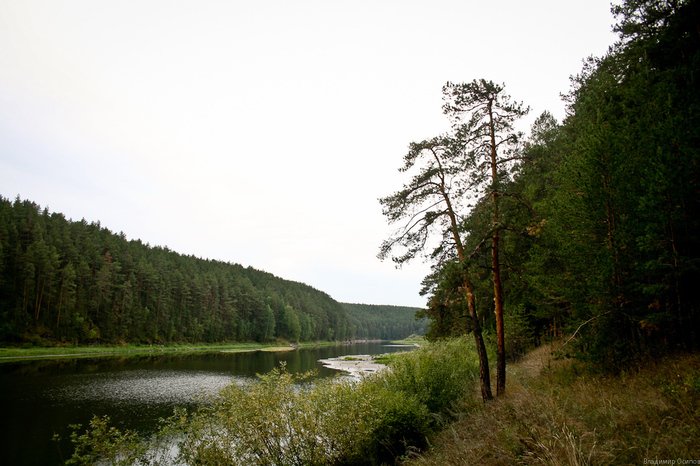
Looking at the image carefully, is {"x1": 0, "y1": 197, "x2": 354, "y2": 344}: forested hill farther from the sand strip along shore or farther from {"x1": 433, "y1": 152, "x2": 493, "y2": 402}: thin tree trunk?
{"x1": 433, "y1": 152, "x2": 493, "y2": 402}: thin tree trunk

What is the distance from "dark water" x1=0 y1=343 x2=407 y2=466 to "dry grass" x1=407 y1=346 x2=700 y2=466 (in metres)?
7.92

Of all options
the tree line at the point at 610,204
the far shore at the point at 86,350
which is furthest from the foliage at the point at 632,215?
the far shore at the point at 86,350

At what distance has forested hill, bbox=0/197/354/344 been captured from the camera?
5188 cm

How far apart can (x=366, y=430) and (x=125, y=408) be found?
61.5 ft

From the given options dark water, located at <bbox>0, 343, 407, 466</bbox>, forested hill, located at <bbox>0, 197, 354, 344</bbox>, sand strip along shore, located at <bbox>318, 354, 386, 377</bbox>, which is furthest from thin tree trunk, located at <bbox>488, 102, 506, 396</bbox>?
forested hill, located at <bbox>0, 197, 354, 344</bbox>

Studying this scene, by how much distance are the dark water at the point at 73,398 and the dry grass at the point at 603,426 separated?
792cm

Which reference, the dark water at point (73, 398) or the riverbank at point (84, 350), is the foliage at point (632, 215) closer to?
the dark water at point (73, 398)

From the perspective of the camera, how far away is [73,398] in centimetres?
2305

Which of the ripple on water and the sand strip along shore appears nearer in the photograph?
the ripple on water

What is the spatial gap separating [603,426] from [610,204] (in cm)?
683

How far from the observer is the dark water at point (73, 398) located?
14.8 meters

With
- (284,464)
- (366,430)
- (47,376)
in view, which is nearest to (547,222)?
(366,430)

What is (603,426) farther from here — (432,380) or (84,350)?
(84,350)

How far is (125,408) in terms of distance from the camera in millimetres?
21094
